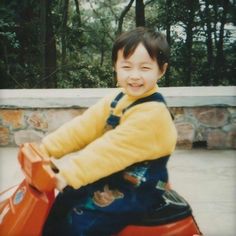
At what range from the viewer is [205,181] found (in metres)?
3.21

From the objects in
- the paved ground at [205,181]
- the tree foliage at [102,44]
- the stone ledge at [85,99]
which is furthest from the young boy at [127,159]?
the tree foliage at [102,44]

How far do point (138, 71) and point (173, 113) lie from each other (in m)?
2.55

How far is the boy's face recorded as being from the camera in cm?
146

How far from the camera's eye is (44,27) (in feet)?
28.5

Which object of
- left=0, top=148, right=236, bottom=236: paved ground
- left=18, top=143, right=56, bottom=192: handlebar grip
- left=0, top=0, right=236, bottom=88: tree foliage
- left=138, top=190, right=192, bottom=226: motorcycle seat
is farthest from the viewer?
left=0, top=0, right=236, bottom=88: tree foliage

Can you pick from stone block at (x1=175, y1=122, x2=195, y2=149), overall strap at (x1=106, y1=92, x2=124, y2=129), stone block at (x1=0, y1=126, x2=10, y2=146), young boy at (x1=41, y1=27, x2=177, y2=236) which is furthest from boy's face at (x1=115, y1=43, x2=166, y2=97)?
stone block at (x1=0, y1=126, x2=10, y2=146)

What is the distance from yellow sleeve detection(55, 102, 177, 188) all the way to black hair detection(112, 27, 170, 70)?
0.17m

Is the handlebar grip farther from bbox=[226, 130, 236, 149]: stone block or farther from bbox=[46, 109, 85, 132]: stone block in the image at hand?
bbox=[226, 130, 236, 149]: stone block

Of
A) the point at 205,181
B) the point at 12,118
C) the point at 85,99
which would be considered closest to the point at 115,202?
the point at 205,181

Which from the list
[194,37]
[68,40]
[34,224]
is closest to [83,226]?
[34,224]

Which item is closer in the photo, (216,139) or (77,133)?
(77,133)

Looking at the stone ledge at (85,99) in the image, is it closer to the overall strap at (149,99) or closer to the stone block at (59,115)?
the stone block at (59,115)

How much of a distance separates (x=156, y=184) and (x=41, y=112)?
267cm

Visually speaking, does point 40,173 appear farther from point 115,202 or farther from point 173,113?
point 173,113
